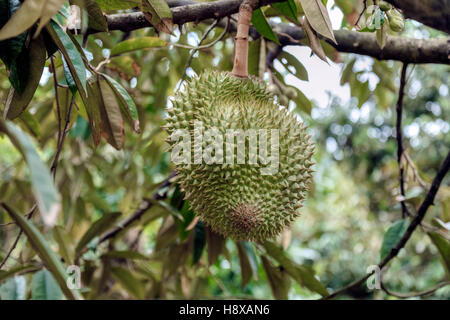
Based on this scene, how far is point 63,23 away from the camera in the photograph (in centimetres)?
77

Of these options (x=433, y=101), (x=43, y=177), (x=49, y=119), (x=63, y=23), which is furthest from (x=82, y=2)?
(x=433, y=101)

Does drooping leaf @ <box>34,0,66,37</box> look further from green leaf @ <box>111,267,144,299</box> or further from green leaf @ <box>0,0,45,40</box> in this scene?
green leaf @ <box>111,267,144,299</box>

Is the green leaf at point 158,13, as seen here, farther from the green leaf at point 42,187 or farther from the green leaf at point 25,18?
the green leaf at point 42,187

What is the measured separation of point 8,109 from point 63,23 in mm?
189

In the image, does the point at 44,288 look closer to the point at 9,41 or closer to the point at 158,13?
the point at 9,41

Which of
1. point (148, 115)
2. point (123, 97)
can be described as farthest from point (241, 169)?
point (148, 115)

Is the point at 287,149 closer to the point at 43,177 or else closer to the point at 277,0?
the point at 277,0

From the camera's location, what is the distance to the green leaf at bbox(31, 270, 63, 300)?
0.82 m

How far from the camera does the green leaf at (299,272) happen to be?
136cm

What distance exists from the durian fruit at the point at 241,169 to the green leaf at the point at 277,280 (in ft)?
1.96

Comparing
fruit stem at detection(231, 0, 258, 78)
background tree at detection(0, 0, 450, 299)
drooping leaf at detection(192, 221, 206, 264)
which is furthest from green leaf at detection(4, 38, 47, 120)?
drooping leaf at detection(192, 221, 206, 264)

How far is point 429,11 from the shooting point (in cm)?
80

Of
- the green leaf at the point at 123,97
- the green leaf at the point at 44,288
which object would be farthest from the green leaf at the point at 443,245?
the green leaf at the point at 44,288

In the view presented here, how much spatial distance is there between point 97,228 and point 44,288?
587mm
